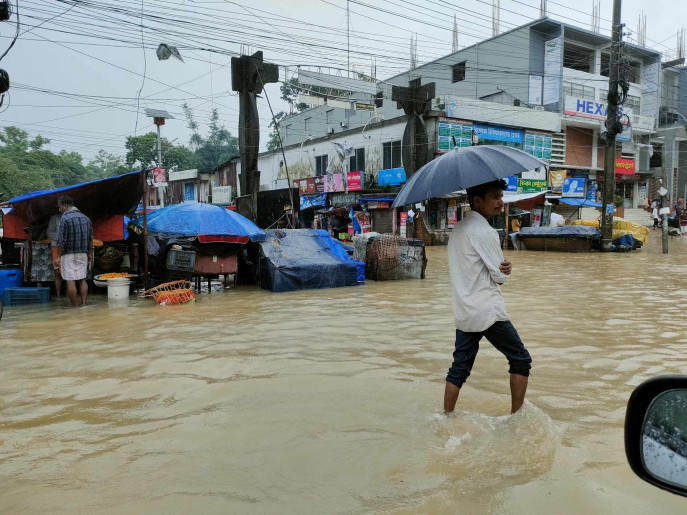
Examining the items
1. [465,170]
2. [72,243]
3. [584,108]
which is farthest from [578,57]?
[465,170]

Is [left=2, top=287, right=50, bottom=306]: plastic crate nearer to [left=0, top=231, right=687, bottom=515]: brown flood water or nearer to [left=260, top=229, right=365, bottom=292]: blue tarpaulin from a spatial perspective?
[left=0, top=231, right=687, bottom=515]: brown flood water

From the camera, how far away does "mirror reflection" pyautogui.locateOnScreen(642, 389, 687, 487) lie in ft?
3.79

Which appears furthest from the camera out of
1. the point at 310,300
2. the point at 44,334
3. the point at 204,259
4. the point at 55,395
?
the point at 204,259

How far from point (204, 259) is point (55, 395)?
233 inches

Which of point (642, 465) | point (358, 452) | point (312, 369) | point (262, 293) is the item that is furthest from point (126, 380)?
point (262, 293)

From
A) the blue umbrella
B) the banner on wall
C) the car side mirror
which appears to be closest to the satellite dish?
the blue umbrella

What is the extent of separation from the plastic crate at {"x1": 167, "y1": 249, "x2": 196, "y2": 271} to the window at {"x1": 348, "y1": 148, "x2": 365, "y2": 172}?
20724 mm

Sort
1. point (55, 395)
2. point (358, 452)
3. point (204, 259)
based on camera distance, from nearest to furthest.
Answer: point (358, 452) → point (55, 395) → point (204, 259)

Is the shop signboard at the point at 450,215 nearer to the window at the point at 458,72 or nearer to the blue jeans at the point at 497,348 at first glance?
the window at the point at 458,72

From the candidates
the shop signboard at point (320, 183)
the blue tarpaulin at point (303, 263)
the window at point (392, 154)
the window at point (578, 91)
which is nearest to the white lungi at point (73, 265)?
the blue tarpaulin at point (303, 263)

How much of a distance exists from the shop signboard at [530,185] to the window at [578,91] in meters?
5.59

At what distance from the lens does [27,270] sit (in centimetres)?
932

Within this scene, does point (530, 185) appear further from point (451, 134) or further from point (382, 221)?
point (382, 221)

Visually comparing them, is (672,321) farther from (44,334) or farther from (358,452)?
(44,334)
